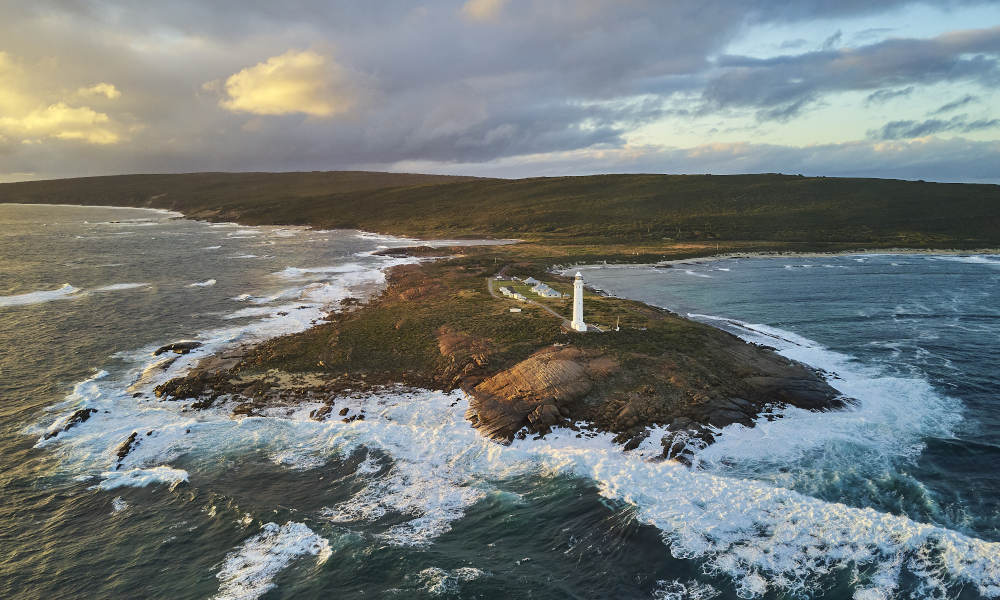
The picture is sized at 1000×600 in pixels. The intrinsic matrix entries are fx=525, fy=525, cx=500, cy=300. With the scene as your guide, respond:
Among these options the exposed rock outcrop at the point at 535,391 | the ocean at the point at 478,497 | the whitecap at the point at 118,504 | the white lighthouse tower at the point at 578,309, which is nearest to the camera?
the ocean at the point at 478,497

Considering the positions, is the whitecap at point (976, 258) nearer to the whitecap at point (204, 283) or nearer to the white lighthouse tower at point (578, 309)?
the white lighthouse tower at point (578, 309)

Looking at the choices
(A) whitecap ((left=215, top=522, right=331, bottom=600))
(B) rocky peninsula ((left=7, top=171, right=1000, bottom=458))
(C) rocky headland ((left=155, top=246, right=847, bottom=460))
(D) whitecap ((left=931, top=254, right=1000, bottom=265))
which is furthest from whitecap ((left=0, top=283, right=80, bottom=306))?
(D) whitecap ((left=931, top=254, right=1000, bottom=265))

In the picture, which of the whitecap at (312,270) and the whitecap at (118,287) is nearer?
the whitecap at (118,287)

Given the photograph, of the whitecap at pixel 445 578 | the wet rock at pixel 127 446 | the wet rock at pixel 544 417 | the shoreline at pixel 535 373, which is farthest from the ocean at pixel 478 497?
the shoreline at pixel 535 373

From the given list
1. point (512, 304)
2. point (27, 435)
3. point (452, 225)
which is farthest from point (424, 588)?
point (452, 225)

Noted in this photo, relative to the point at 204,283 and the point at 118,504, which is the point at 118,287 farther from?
the point at 118,504

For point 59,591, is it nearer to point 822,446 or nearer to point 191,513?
point 191,513

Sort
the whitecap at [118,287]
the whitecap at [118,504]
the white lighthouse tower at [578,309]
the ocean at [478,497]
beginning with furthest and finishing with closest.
→ the whitecap at [118,287]
the white lighthouse tower at [578,309]
the whitecap at [118,504]
the ocean at [478,497]

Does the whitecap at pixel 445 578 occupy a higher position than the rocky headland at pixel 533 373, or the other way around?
the rocky headland at pixel 533 373
